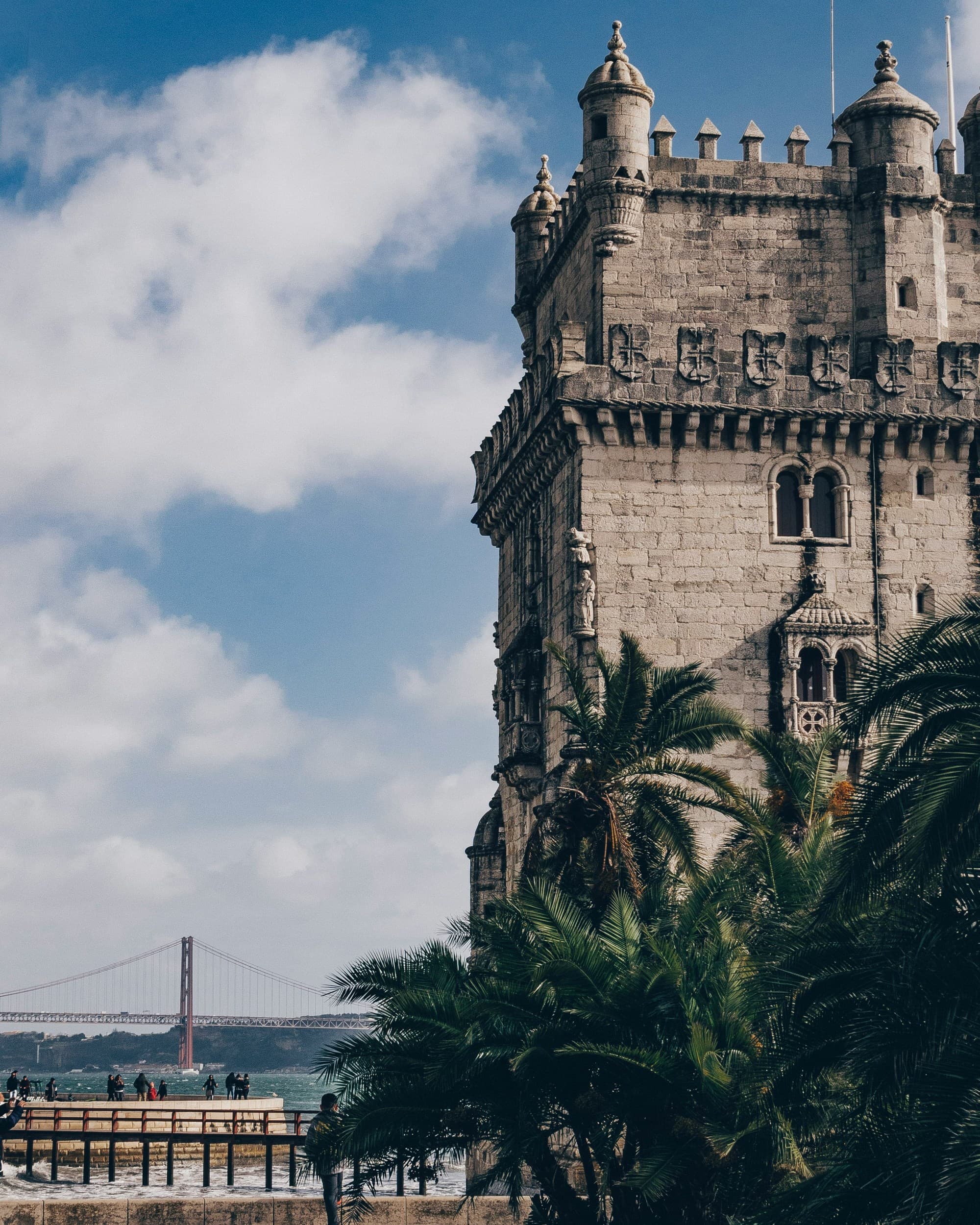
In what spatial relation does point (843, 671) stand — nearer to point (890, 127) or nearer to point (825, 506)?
point (825, 506)

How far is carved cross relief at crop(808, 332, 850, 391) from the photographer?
37.8 m

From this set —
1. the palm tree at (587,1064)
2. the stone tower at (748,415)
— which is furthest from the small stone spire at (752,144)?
the palm tree at (587,1064)

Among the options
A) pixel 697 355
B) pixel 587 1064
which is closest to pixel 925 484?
pixel 697 355

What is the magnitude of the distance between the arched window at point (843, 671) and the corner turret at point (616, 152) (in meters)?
9.20

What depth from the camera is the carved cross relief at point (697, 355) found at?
37.4 metres

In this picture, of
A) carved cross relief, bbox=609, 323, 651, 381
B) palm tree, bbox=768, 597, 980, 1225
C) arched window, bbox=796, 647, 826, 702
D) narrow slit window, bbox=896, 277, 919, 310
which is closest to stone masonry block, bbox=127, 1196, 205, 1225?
palm tree, bbox=768, 597, 980, 1225

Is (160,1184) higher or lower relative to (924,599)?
lower

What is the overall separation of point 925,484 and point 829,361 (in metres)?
3.06

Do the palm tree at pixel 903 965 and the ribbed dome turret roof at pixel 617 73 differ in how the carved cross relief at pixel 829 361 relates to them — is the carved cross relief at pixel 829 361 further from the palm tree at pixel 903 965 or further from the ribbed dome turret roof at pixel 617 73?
the palm tree at pixel 903 965

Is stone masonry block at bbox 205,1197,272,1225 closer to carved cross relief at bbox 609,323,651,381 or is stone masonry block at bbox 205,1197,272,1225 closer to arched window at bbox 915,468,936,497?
carved cross relief at bbox 609,323,651,381

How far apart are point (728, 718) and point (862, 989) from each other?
10.2m

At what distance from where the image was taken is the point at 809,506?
37.7 metres

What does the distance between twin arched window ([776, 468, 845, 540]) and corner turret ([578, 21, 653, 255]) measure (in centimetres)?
582

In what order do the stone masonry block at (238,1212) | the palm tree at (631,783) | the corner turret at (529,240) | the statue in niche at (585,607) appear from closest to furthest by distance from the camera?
the palm tree at (631,783)
the stone masonry block at (238,1212)
the statue in niche at (585,607)
the corner turret at (529,240)
